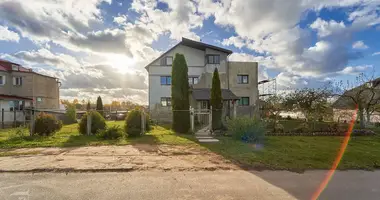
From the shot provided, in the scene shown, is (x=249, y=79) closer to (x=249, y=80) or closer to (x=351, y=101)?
(x=249, y=80)

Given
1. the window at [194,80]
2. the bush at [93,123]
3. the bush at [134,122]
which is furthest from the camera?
the window at [194,80]

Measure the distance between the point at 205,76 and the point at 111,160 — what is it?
17.6m

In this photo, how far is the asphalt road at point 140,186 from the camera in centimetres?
375

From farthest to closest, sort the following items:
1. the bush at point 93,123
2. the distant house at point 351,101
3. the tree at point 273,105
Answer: the tree at point 273,105, the distant house at point 351,101, the bush at point 93,123

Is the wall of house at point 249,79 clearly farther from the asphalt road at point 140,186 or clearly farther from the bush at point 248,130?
the asphalt road at point 140,186

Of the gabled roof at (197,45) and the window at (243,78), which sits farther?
the window at (243,78)

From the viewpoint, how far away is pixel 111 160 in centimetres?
599

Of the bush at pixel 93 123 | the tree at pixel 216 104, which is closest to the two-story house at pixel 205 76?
the tree at pixel 216 104

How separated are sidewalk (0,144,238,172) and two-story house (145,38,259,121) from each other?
49.2 feet

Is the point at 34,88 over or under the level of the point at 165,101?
over

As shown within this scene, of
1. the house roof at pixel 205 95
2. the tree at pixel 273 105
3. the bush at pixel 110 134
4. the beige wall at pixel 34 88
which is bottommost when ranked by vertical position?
the bush at pixel 110 134

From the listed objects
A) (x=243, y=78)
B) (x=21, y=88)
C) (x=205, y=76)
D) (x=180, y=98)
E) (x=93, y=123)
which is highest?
(x=205, y=76)

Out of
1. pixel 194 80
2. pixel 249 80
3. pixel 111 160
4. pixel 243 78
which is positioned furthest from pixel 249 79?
pixel 111 160

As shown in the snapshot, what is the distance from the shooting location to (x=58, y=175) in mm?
4738
